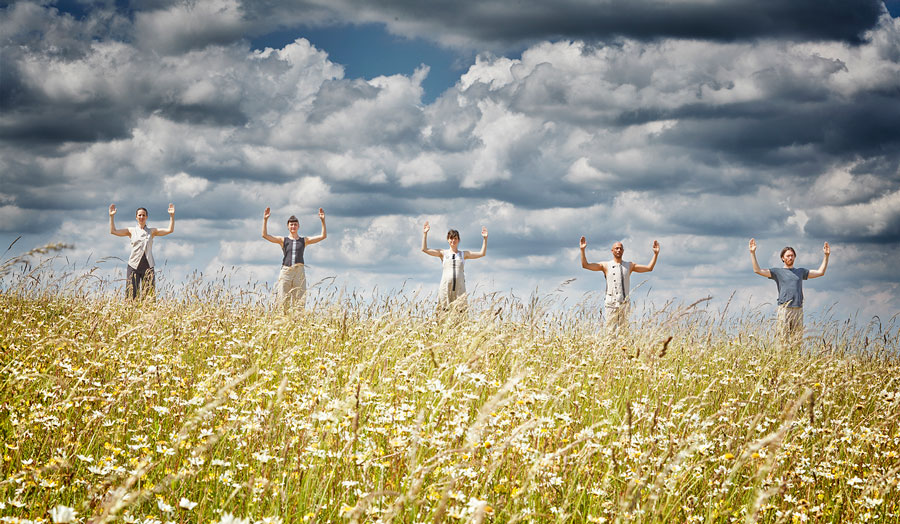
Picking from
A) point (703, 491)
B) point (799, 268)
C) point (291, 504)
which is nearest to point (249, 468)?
point (291, 504)

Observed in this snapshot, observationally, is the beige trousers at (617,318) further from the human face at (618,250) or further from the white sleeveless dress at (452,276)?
the white sleeveless dress at (452,276)

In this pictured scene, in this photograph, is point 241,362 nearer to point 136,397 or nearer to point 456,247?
point 136,397

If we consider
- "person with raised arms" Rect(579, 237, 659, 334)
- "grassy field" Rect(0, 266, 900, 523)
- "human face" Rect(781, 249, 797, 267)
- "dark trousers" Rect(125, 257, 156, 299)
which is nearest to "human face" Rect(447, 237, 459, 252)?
"person with raised arms" Rect(579, 237, 659, 334)

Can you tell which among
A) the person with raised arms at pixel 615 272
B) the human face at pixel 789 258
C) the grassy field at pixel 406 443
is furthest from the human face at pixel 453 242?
the human face at pixel 789 258

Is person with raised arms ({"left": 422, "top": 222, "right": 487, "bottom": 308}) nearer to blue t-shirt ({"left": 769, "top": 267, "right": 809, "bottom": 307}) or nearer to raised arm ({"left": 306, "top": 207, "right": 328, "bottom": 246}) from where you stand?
raised arm ({"left": 306, "top": 207, "right": 328, "bottom": 246})

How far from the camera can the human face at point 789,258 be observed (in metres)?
14.0

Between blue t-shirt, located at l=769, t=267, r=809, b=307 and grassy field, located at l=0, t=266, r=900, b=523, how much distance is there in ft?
21.3

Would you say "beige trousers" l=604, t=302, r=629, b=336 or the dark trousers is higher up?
the dark trousers

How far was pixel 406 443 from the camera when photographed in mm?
3748

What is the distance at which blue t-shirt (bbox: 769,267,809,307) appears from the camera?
13.7 m

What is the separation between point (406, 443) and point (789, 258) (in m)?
12.7

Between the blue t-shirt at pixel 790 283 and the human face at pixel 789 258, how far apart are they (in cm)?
13

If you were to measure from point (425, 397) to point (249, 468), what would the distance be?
64.8 inches

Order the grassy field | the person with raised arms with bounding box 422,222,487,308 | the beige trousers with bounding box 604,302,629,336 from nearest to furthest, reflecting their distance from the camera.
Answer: the grassy field → the beige trousers with bounding box 604,302,629,336 → the person with raised arms with bounding box 422,222,487,308
